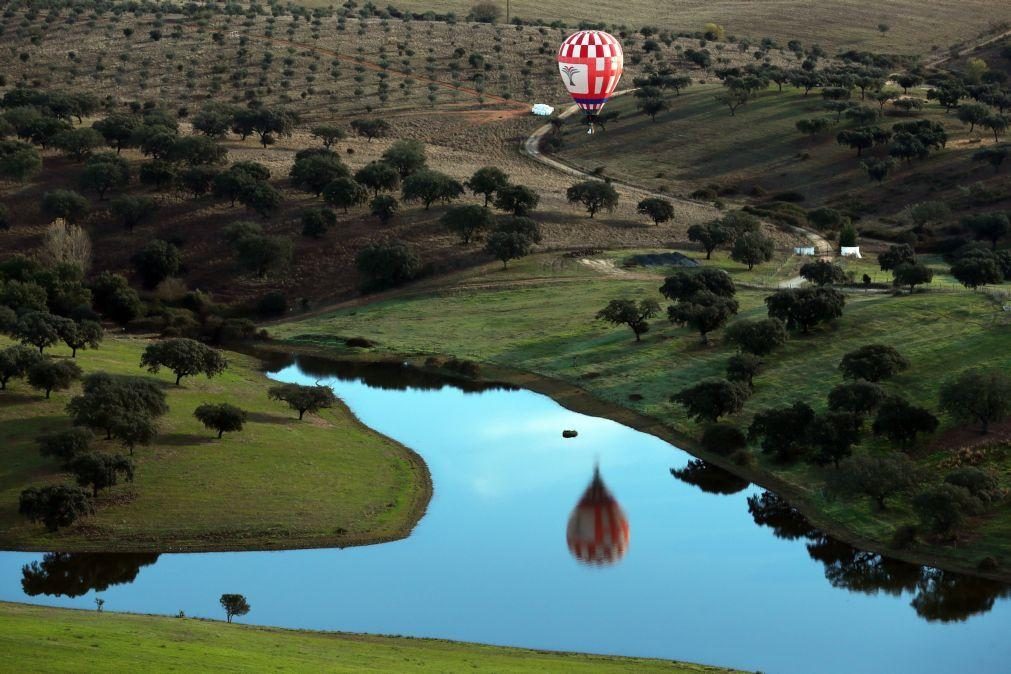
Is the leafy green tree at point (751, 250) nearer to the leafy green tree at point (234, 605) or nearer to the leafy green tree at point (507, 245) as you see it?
the leafy green tree at point (507, 245)

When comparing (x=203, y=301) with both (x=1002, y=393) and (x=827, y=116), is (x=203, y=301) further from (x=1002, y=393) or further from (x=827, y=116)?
(x=827, y=116)

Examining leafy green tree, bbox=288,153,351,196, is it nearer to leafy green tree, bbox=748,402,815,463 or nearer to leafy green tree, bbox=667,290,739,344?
leafy green tree, bbox=667,290,739,344

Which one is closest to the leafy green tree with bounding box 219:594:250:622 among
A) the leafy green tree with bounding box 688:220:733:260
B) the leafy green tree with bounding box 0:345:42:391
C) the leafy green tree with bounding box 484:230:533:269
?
the leafy green tree with bounding box 0:345:42:391

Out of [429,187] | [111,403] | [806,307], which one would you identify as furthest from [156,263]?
[806,307]

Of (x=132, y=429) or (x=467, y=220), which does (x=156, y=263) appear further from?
(x=132, y=429)

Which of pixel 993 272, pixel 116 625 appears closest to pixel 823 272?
pixel 993 272

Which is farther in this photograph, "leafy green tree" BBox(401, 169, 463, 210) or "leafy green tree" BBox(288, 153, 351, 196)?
"leafy green tree" BBox(288, 153, 351, 196)
